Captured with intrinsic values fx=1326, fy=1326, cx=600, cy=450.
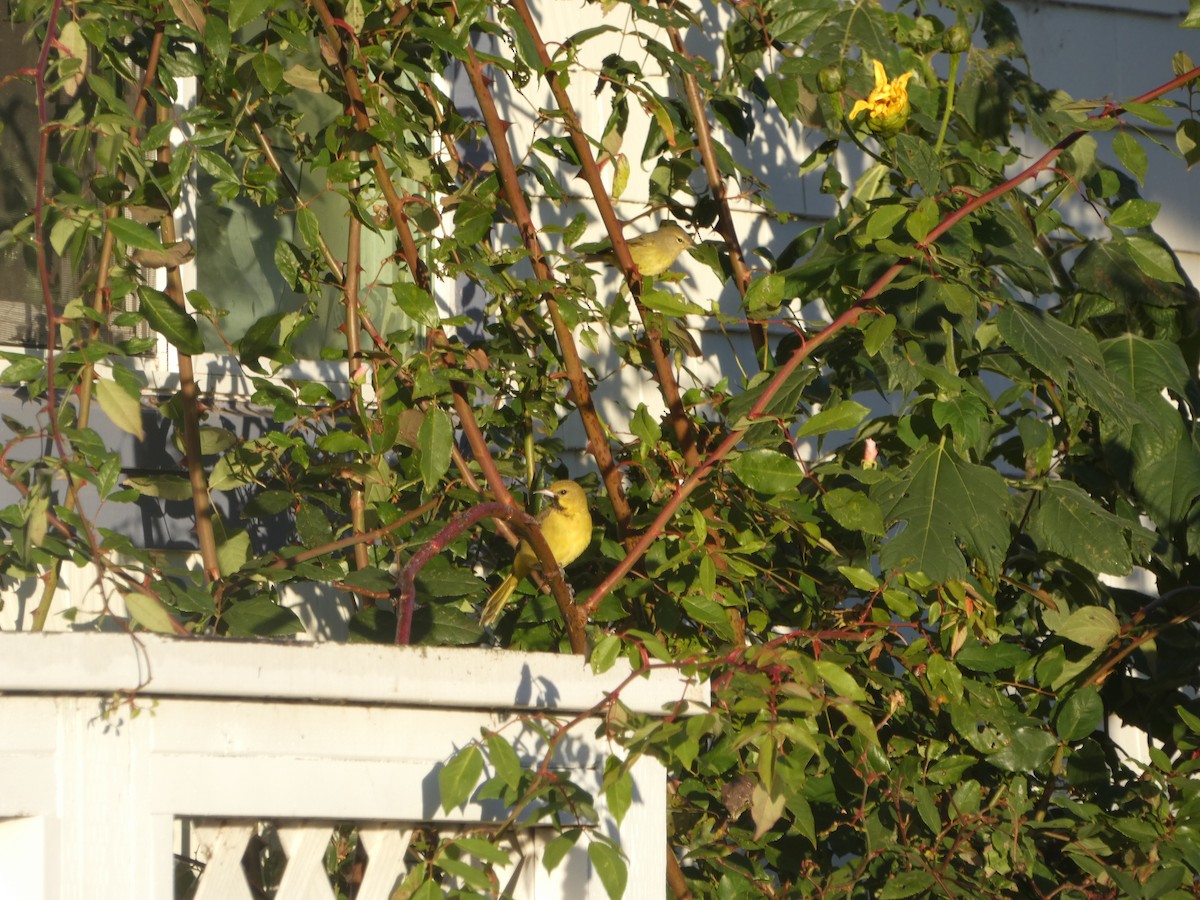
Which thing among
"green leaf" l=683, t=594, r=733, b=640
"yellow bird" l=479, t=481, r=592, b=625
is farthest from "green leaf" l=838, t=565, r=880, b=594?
"yellow bird" l=479, t=481, r=592, b=625

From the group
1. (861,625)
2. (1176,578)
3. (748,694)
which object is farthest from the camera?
(1176,578)

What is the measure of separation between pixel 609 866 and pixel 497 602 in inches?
53.0

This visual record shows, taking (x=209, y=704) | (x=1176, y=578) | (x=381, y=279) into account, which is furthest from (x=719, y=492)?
(x=381, y=279)

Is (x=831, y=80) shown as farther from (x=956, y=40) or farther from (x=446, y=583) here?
(x=446, y=583)

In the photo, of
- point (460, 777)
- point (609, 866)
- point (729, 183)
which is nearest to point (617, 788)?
point (609, 866)

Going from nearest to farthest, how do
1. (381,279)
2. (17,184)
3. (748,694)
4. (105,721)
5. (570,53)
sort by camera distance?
(105,721) < (748,694) < (570,53) < (17,184) < (381,279)

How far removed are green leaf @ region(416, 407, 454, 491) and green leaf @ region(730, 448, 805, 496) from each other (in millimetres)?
467

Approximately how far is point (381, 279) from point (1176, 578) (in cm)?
216

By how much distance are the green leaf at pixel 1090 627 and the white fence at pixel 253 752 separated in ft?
3.87

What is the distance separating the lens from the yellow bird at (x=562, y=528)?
9.30 feet

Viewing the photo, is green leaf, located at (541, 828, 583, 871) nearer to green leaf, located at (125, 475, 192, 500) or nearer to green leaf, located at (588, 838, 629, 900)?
green leaf, located at (588, 838, 629, 900)

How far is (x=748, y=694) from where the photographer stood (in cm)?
175

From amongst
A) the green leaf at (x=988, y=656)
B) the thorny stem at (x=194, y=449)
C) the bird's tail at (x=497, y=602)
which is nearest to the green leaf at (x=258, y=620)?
the thorny stem at (x=194, y=449)

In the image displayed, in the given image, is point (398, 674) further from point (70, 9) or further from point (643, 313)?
point (70, 9)
